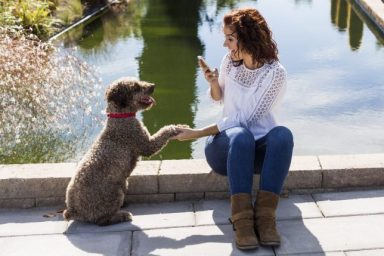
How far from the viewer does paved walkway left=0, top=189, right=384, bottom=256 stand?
2816 mm

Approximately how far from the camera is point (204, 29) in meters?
10.8

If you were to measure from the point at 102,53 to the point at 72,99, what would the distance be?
3490 millimetres

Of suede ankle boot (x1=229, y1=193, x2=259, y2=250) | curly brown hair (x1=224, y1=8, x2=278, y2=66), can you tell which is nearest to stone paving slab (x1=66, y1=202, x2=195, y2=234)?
Result: suede ankle boot (x1=229, y1=193, x2=259, y2=250)

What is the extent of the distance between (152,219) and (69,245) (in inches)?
20.0

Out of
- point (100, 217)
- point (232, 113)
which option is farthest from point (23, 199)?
point (232, 113)

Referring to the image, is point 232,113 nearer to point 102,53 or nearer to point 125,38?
point 102,53

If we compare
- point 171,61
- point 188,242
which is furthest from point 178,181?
point 171,61

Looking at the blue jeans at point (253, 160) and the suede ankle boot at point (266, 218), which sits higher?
the blue jeans at point (253, 160)

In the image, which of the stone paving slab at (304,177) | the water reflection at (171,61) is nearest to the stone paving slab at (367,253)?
the stone paving slab at (304,177)

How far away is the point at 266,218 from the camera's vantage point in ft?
9.43

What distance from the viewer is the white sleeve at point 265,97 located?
3.10 m

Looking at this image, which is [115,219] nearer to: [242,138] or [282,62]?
[242,138]

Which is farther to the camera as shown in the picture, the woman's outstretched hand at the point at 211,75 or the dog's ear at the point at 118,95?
the woman's outstretched hand at the point at 211,75

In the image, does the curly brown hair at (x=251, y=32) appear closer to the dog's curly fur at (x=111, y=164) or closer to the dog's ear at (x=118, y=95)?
the dog's curly fur at (x=111, y=164)
